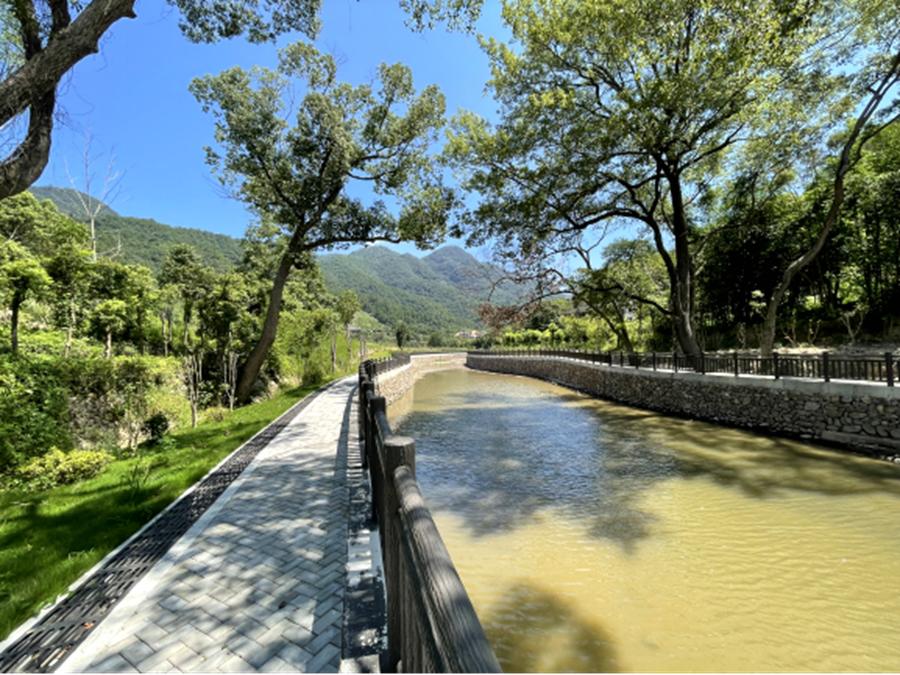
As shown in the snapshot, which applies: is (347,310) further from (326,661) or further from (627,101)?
(326,661)

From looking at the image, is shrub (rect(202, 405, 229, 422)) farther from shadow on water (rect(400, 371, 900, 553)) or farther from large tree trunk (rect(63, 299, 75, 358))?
shadow on water (rect(400, 371, 900, 553))


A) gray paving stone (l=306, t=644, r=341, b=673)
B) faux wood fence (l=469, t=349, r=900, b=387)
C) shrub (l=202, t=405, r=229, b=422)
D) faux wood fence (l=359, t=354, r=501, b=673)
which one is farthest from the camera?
shrub (l=202, t=405, r=229, b=422)

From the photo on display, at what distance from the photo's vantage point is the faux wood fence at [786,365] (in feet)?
26.8

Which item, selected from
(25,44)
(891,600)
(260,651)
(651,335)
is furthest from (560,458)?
(651,335)

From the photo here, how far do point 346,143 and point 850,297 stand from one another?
Result: 23768 millimetres

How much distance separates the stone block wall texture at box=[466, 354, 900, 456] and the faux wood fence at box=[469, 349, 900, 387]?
0.30 meters

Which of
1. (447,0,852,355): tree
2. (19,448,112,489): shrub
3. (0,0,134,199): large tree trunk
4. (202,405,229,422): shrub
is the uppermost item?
(447,0,852,355): tree

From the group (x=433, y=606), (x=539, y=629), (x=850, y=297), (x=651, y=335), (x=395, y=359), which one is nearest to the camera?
(x=433, y=606)

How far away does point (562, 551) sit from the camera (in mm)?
4980

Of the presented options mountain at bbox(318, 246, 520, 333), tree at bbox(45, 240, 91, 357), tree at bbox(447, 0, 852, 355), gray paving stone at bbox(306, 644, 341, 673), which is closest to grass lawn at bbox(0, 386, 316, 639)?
gray paving stone at bbox(306, 644, 341, 673)

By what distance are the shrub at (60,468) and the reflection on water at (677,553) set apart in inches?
199

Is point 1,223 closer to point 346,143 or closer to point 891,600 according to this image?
point 346,143

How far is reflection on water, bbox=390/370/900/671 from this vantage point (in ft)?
11.2

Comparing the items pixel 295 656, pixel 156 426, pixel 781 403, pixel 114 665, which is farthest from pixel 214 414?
pixel 781 403
